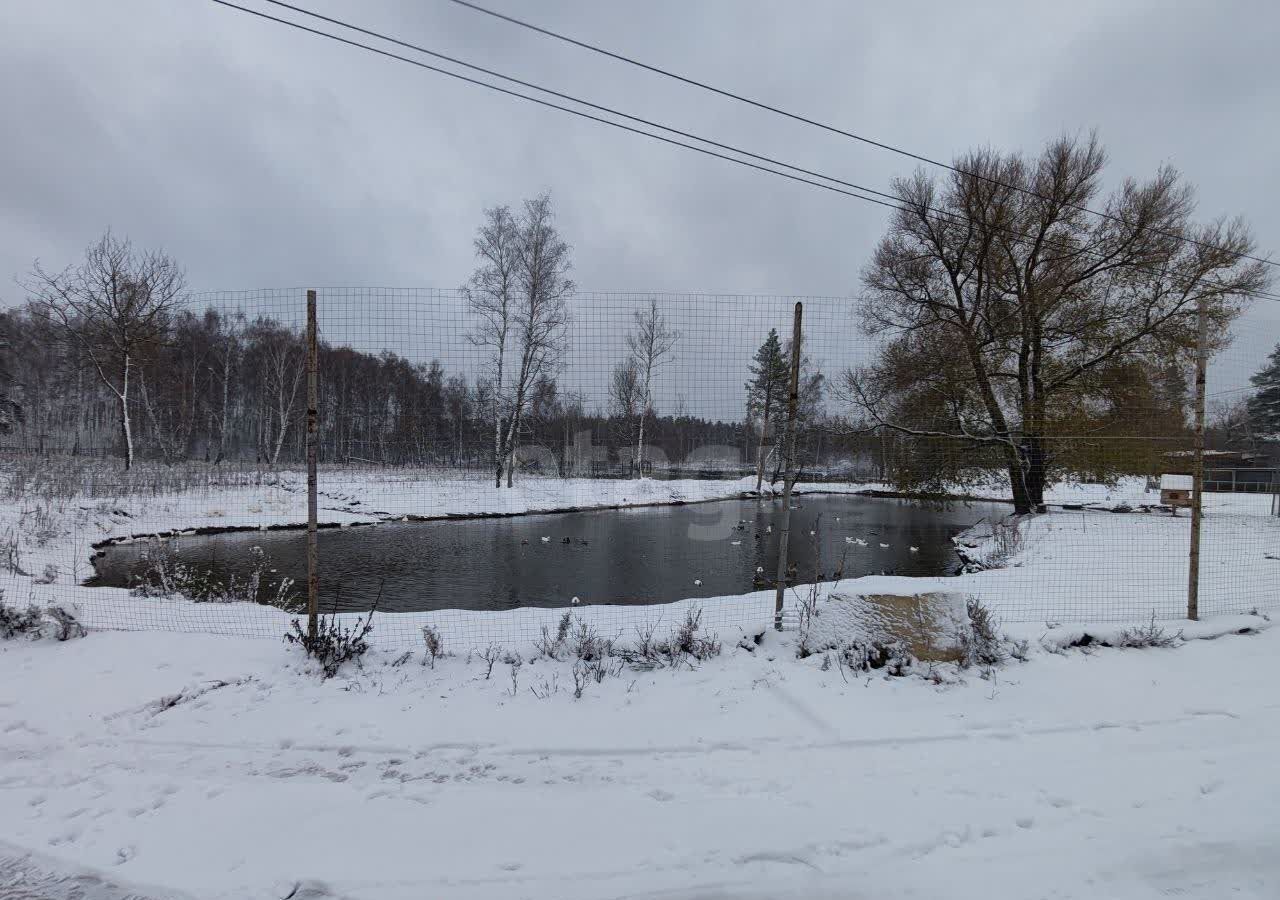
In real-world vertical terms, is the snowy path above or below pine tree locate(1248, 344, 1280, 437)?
below

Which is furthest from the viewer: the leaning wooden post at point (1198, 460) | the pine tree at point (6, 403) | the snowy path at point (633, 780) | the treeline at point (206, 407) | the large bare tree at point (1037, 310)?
the pine tree at point (6, 403)

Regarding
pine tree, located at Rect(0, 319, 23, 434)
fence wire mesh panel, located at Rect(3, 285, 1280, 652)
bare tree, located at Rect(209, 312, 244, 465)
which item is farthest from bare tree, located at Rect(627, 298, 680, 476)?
pine tree, located at Rect(0, 319, 23, 434)

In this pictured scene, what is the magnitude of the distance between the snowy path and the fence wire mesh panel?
107cm

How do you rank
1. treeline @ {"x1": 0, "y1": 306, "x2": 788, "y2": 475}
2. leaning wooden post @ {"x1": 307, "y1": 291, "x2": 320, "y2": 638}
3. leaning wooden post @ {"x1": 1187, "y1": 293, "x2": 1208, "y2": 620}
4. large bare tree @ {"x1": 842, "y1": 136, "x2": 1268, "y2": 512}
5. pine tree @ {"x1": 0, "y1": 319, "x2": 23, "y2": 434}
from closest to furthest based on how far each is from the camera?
leaning wooden post @ {"x1": 307, "y1": 291, "x2": 320, "y2": 638} < leaning wooden post @ {"x1": 1187, "y1": 293, "x2": 1208, "y2": 620} < large bare tree @ {"x1": 842, "y1": 136, "x2": 1268, "y2": 512} < treeline @ {"x1": 0, "y1": 306, "x2": 788, "y2": 475} < pine tree @ {"x1": 0, "y1": 319, "x2": 23, "y2": 434}

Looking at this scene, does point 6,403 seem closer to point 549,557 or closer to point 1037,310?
point 549,557

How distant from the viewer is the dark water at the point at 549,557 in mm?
9117

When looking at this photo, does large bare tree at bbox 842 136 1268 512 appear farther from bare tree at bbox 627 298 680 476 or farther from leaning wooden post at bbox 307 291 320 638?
leaning wooden post at bbox 307 291 320 638

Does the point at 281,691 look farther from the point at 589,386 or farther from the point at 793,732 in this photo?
the point at 589,386

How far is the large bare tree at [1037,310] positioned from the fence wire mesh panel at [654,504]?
0.11 m

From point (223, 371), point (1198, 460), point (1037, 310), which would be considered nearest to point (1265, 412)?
point (1037, 310)

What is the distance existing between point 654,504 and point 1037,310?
16.4 metres

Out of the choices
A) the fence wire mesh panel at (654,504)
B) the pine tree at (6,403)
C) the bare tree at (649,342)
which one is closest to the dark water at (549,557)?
the fence wire mesh panel at (654,504)

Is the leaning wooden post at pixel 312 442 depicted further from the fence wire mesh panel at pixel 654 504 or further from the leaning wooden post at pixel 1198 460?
the leaning wooden post at pixel 1198 460

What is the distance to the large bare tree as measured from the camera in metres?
12.7
